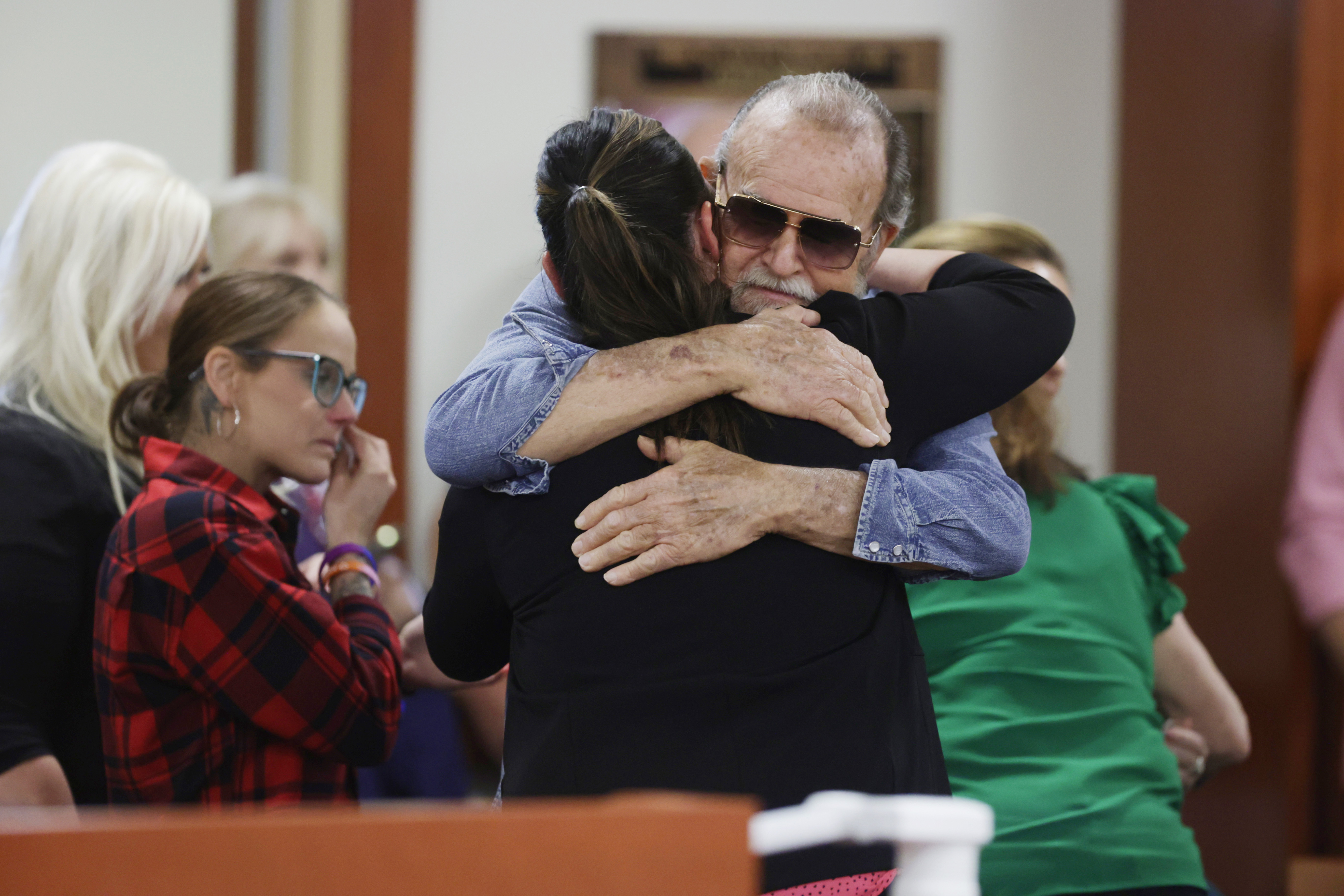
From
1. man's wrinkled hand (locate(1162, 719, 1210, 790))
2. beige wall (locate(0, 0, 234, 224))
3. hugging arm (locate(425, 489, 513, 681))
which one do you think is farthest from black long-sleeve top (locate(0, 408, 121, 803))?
beige wall (locate(0, 0, 234, 224))

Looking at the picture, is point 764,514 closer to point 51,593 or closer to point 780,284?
point 780,284

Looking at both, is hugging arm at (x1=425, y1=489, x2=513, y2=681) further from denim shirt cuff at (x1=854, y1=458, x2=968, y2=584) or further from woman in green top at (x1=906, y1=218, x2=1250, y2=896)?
woman in green top at (x1=906, y1=218, x2=1250, y2=896)

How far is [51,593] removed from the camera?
171 centimetres

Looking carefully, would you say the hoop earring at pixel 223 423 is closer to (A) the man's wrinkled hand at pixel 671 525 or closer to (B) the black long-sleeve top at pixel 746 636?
(B) the black long-sleeve top at pixel 746 636

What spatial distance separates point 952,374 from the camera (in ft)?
4.15

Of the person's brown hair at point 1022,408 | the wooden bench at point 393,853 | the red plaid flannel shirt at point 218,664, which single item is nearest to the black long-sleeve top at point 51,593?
the red plaid flannel shirt at point 218,664

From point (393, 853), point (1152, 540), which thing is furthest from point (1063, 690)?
point (393, 853)

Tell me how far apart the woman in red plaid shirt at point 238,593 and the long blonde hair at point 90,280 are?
126 mm

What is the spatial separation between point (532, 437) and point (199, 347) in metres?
0.78

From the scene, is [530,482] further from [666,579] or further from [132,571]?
[132,571]

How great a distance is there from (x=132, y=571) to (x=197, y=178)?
2669 mm

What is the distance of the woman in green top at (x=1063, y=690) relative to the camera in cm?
173

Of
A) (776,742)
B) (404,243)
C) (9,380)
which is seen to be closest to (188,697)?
(9,380)

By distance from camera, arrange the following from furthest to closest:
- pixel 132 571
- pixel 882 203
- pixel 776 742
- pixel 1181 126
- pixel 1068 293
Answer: pixel 1181 126
pixel 1068 293
pixel 132 571
pixel 882 203
pixel 776 742
